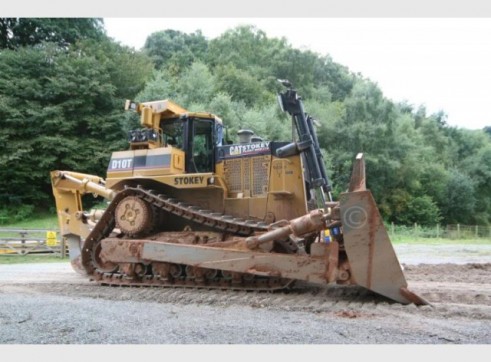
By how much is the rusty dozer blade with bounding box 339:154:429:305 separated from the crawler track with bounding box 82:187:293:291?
1.27 meters

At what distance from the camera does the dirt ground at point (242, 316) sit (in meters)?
4.72

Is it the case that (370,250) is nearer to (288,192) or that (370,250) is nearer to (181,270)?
(288,192)

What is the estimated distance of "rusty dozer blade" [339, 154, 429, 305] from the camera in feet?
20.9

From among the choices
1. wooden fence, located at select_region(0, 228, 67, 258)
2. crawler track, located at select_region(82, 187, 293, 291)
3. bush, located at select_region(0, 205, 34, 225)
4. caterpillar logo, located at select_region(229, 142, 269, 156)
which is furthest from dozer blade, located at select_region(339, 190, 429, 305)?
bush, located at select_region(0, 205, 34, 225)

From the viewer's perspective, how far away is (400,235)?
28.1m

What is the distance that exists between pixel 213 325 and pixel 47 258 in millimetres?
13141

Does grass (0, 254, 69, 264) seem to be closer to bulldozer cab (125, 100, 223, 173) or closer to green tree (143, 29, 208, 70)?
bulldozer cab (125, 100, 223, 173)

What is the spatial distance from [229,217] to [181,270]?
1.28 m

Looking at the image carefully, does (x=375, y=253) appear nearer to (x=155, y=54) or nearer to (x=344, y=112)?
(x=344, y=112)

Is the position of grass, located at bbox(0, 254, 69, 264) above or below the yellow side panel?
below

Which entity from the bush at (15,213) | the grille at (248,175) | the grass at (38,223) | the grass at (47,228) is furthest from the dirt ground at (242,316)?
the bush at (15,213)

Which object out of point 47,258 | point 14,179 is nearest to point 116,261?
point 47,258

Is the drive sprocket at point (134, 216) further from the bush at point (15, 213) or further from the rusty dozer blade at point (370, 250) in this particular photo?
the bush at point (15, 213)

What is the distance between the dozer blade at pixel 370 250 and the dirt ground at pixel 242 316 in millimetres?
241
